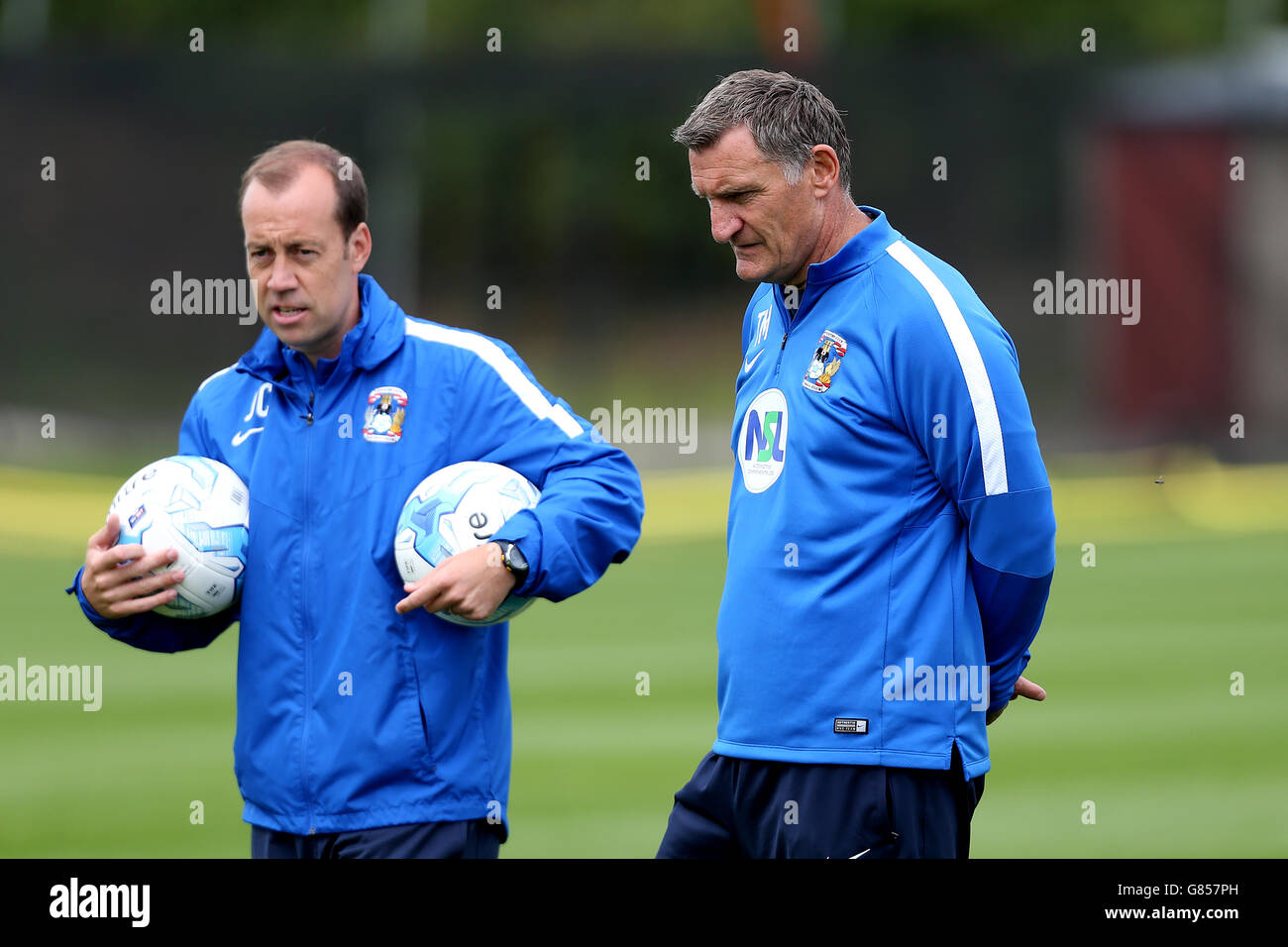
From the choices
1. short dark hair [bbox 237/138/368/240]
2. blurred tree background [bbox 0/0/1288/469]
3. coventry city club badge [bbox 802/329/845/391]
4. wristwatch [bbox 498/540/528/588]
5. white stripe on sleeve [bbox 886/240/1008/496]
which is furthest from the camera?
blurred tree background [bbox 0/0/1288/469]

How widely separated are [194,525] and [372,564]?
48cm

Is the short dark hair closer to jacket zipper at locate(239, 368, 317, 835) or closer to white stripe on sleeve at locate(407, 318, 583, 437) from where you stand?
white stripe on sleeve at locate(407, 318, 583, 437)

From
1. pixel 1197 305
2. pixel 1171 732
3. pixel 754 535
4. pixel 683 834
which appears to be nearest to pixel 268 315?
pixel 754 535

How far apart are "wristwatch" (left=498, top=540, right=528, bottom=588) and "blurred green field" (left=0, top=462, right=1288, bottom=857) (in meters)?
3.31

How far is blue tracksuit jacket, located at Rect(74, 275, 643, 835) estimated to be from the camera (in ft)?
13.9

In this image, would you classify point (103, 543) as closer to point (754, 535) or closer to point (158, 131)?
point (754, 535)

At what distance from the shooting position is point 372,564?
428 cm

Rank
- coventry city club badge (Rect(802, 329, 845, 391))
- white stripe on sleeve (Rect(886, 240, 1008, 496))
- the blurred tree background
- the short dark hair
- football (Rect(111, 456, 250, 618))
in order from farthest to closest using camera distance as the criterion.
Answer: the blurred tree background < the short dark hair < football (Rect(111, 456, 250, 618)) < coventry city club badge (Rect(802, 329, 845, 391)) < white stripe on sleeve (Rect(886, 240, 1008, 496))

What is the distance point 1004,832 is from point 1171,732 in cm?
250

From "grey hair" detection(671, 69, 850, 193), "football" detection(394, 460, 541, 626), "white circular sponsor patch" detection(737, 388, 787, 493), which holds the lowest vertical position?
"football" detection(394, 460, 541, 626)

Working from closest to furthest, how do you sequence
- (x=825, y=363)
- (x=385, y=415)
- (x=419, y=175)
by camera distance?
(x=825, y=363), (x=385, y=415), (x=419, y=175)

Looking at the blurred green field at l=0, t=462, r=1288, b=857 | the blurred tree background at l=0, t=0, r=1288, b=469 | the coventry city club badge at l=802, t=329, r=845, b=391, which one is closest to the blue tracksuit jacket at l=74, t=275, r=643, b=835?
the coventry city club badge at l=802, t=329, r=845, b=391

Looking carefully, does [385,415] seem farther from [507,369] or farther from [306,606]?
[306,606]

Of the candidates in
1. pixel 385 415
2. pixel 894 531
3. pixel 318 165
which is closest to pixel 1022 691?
pixel 894 531
